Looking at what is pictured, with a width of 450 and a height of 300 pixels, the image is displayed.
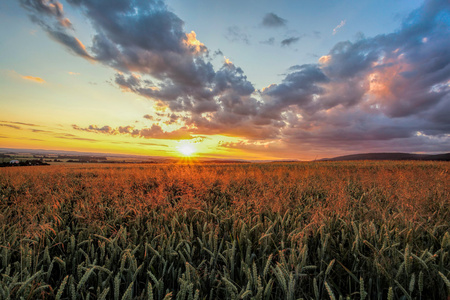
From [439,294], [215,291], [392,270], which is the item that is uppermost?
[392,270]

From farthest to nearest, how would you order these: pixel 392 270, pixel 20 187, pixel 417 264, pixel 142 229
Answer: pixel 20 187
pixel 142 229
pixel 417 264
pixel 392 270

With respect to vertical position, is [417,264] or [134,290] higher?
[417,264]

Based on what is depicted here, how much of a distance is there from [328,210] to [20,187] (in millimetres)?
10941

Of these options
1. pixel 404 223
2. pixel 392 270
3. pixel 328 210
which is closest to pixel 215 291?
pixel 392 270

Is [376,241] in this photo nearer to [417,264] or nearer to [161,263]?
[417,264]

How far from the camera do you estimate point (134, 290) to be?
2143 millimetres

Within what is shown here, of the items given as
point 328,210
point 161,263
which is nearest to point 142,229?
point 161,263

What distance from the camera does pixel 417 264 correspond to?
2.32m

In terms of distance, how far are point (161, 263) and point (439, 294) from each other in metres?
2.94

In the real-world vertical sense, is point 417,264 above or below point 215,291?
above

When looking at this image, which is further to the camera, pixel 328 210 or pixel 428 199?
pixel 428 199

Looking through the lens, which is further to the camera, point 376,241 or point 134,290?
point 376,241

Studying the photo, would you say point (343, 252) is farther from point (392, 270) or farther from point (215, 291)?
point (215, 291)

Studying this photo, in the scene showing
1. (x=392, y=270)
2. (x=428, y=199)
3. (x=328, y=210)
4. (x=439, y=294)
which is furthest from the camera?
(x=428, y=199)
